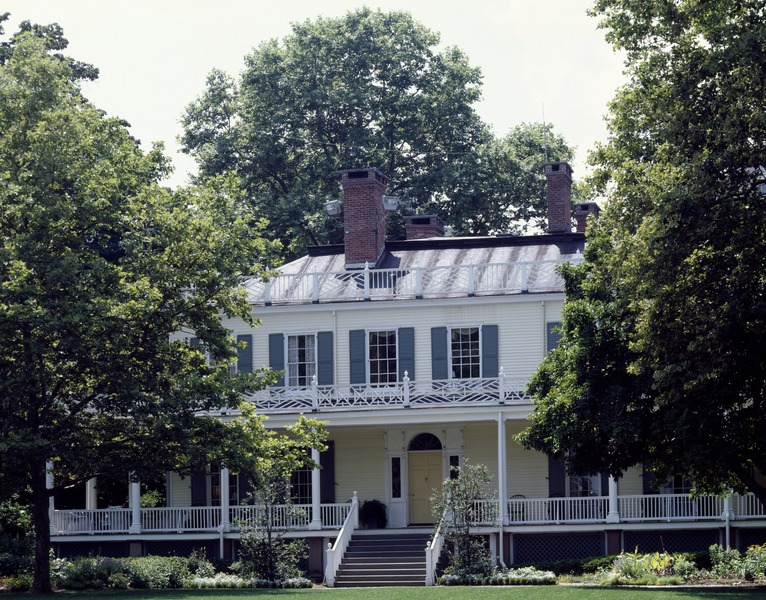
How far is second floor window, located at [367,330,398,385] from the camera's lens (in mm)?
36562

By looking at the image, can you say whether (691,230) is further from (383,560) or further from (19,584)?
(19,584)

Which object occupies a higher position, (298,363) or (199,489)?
(298,363)

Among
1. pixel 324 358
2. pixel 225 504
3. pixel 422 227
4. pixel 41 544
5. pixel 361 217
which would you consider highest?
pixel 422 227

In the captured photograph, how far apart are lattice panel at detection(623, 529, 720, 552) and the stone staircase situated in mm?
4849

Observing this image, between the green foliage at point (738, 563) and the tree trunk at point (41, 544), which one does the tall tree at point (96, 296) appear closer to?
the tree trunk at point (41, 544)

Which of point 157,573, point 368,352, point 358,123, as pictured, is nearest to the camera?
point 157,573

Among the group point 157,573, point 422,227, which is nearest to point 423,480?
point 157,573

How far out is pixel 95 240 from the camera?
30547mm

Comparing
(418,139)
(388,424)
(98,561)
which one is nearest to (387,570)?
(388,424)

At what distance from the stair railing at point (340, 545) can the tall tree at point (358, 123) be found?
1866 centimetres

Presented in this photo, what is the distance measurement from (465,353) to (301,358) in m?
4.33

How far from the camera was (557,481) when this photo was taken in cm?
3512

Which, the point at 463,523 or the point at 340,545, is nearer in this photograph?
the point at 463,523

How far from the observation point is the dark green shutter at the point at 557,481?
35094mm
